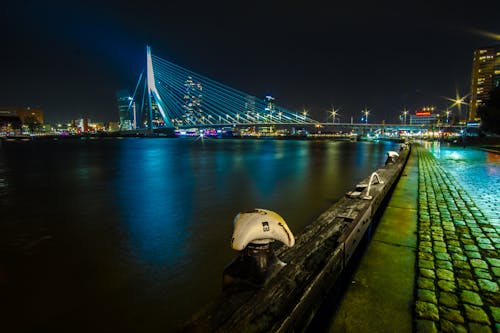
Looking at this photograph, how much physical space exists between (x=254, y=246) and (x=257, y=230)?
18 centimetres

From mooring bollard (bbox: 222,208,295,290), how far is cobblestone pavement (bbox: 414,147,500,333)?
1.35 metres

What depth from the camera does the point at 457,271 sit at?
3225 mm

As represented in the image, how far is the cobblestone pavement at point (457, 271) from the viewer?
2389mm

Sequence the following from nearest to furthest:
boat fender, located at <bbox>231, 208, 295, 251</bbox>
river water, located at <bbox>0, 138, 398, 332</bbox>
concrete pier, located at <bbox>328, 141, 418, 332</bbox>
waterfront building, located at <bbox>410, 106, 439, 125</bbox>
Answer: boat fender, located at <bbox>231, 208, 295, 251</bbox> → concrete pier, located at <bbox>328, 141, 418, 332</bbox> → river water, located at <bbox>0, 138, 398, 332</bbox> → waterfront building, located at <bbox>410, 106, 439, 125</bbox>

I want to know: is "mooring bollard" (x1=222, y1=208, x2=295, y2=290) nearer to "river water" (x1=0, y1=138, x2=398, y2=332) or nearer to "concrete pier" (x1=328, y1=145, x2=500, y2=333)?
"concrete pier" (x1=328, y1=145, x2=500, y2=333)

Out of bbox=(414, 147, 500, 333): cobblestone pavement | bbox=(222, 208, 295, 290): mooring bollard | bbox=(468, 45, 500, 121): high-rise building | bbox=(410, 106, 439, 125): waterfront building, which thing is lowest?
bbox=(414, 147, 500, 333): cobblestone pavement

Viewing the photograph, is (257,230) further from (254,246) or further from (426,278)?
(426,278)

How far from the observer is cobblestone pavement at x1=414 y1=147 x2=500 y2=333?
2.39 metres

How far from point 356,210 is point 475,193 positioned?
207 inches

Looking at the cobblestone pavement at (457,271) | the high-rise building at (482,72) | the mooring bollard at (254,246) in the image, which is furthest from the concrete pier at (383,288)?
the high-rise building at (482,72)

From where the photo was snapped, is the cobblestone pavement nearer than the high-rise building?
Yes

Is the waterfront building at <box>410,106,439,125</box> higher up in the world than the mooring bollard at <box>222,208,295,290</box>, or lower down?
higher up

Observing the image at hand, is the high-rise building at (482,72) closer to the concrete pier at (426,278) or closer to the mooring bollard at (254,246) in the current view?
the concrete pier at (426,278)

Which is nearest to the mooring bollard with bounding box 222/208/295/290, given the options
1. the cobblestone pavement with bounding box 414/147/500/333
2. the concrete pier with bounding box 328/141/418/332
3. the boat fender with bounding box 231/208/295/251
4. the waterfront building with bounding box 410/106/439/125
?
the boat fender with bounding box 231/208/295/251
